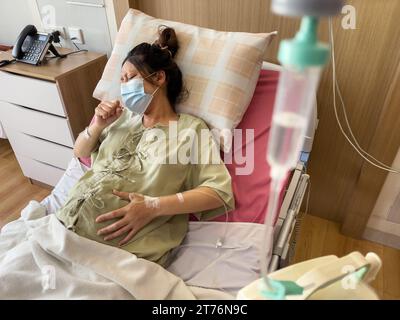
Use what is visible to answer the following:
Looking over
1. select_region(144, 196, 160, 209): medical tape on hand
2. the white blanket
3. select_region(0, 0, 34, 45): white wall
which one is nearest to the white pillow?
select_region(144, 196, 160, 209): medical tape on hand

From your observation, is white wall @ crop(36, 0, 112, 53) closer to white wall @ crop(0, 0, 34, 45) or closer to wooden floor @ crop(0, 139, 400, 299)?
white wall @ crop(0, 0, 34, 45)

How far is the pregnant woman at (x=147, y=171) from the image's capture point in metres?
0.96

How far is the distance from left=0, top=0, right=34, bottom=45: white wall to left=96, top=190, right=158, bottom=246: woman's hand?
67.9 inches

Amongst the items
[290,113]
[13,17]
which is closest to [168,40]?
[290,113]

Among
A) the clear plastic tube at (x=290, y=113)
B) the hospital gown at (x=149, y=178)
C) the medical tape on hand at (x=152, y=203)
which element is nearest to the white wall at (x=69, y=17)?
the hospital gown at (x=149, y=178)

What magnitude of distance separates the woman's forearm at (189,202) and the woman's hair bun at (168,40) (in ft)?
2.04

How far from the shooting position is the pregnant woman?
0.96 metres

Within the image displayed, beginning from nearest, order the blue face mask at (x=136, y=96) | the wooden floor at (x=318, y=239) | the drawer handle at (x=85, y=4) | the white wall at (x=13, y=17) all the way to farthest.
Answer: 1. the blue face mask at (x=136, y=96)
2. the wooden floor at (x=318, y=239)
3. the drawer handle at (x=85, y=4)
4. the white wall at (x=13, y=17)

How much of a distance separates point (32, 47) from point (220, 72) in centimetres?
114

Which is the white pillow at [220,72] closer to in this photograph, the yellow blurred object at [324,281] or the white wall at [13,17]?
the yellow blurred object at [324,281]

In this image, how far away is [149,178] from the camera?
1.08 m

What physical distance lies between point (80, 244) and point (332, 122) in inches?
47.1
